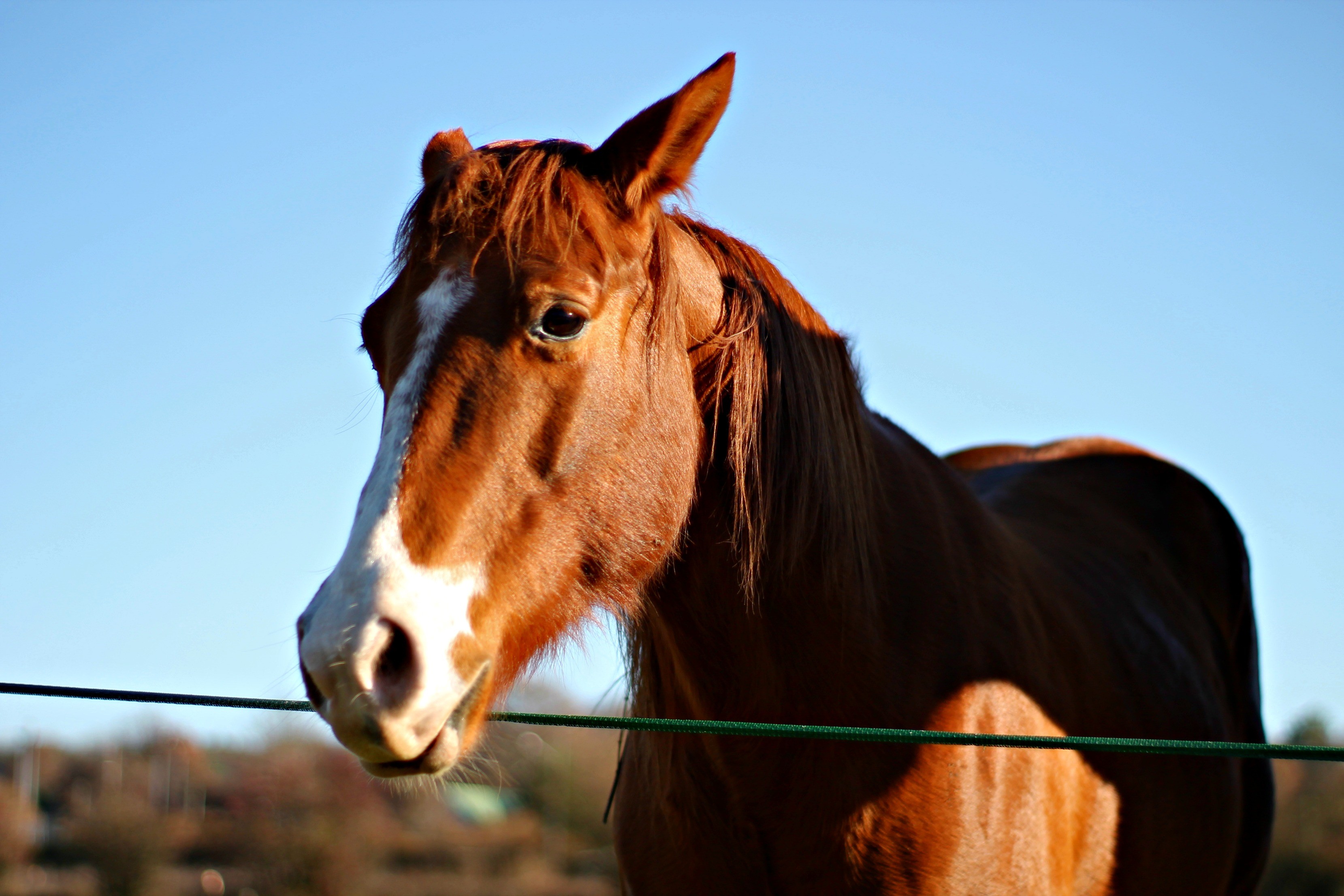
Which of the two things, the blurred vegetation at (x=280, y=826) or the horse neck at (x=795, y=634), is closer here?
the horse neck at (x=795, y=634)

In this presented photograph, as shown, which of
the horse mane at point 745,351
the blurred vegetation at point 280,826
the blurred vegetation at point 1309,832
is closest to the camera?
the horse mane at point 745,351

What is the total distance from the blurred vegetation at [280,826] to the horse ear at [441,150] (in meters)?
19.5

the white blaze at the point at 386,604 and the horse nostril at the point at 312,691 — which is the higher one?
the white blaze at the point at 386,604

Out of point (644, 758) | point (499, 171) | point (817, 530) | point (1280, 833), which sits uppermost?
point (499, 171)

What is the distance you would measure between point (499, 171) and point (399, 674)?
1171mm

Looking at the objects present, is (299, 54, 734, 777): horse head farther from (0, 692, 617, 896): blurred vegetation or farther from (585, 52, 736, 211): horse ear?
(0, 692, 617, 896): blurred vegetation

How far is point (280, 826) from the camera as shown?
2577 centimetres

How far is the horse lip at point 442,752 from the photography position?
1798mm

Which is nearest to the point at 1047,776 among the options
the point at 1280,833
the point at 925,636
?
the point at 925,636

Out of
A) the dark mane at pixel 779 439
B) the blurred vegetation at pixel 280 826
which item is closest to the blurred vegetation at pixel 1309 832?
the blurred vegetation at pixel 280 826

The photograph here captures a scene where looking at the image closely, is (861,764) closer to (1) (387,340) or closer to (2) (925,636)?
(2) (925,636)

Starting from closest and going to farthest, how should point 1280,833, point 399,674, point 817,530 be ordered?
point 399,674 < point 817,530 < point 1280,833

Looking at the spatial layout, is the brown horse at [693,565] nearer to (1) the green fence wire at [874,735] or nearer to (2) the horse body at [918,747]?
(2) the horse body at [918,747]

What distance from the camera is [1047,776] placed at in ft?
8.82
